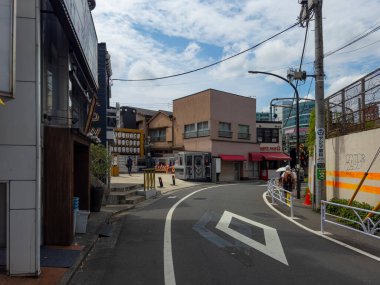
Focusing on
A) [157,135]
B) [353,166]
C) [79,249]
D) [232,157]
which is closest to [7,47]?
[79,249]

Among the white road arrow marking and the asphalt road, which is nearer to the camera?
the asphalt road

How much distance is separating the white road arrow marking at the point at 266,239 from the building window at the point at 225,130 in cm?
3085

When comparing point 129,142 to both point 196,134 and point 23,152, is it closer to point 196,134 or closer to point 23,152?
point 196,134

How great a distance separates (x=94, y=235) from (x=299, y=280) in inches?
233

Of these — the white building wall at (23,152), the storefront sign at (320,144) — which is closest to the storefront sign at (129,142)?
the storefront sign at (320,144)

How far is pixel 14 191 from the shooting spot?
22.7ft

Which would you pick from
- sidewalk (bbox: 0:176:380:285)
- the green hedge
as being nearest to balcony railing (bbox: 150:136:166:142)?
sidewalk (bbox: 0:176:380:285)

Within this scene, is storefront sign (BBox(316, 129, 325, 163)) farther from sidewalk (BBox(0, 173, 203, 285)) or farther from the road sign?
sidewalk (BBox(0, 173, 203, 285))

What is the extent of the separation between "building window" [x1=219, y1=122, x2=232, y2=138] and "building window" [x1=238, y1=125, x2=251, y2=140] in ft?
5.96

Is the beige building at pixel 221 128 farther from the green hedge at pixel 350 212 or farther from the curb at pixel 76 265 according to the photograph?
the curb at pixel 76 265

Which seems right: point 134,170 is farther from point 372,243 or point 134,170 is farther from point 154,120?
point 372,243

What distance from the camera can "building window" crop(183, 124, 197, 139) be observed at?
46466 millimetres

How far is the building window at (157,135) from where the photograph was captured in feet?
174

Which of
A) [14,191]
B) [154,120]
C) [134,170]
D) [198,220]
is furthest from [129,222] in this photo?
[154,120]
